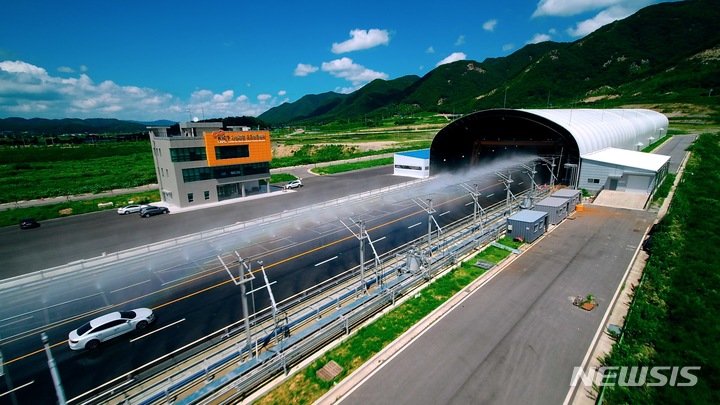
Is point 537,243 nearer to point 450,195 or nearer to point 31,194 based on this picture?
point 450,195

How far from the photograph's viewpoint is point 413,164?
70.2m

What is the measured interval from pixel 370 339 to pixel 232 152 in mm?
45751

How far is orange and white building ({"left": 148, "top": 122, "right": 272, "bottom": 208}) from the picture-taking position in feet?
162

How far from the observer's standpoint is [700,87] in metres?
149

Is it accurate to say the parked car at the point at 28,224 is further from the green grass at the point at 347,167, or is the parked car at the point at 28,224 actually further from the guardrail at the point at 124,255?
the green grass at the point at 347,167

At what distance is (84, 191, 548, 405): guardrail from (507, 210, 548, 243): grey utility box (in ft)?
21.3

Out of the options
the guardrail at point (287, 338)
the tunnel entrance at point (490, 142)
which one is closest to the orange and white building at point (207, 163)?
the tunnel entrance at point (490, 142)

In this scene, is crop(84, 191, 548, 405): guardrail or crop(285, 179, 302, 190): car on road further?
crop(285, 179, 302, 190): car on road

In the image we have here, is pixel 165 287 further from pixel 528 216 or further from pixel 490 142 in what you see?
pixel 490 142

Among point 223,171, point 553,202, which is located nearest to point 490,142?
point 553,202

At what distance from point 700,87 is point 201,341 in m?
221

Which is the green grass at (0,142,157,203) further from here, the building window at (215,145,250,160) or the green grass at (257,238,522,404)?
the green grass at (257,238,522,404)

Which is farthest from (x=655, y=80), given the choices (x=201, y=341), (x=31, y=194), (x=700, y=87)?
(x=31, y=194)

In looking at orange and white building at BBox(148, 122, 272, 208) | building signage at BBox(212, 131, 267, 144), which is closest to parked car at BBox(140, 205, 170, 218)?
orange and white building at BBox(148, 122, 272, 208)
